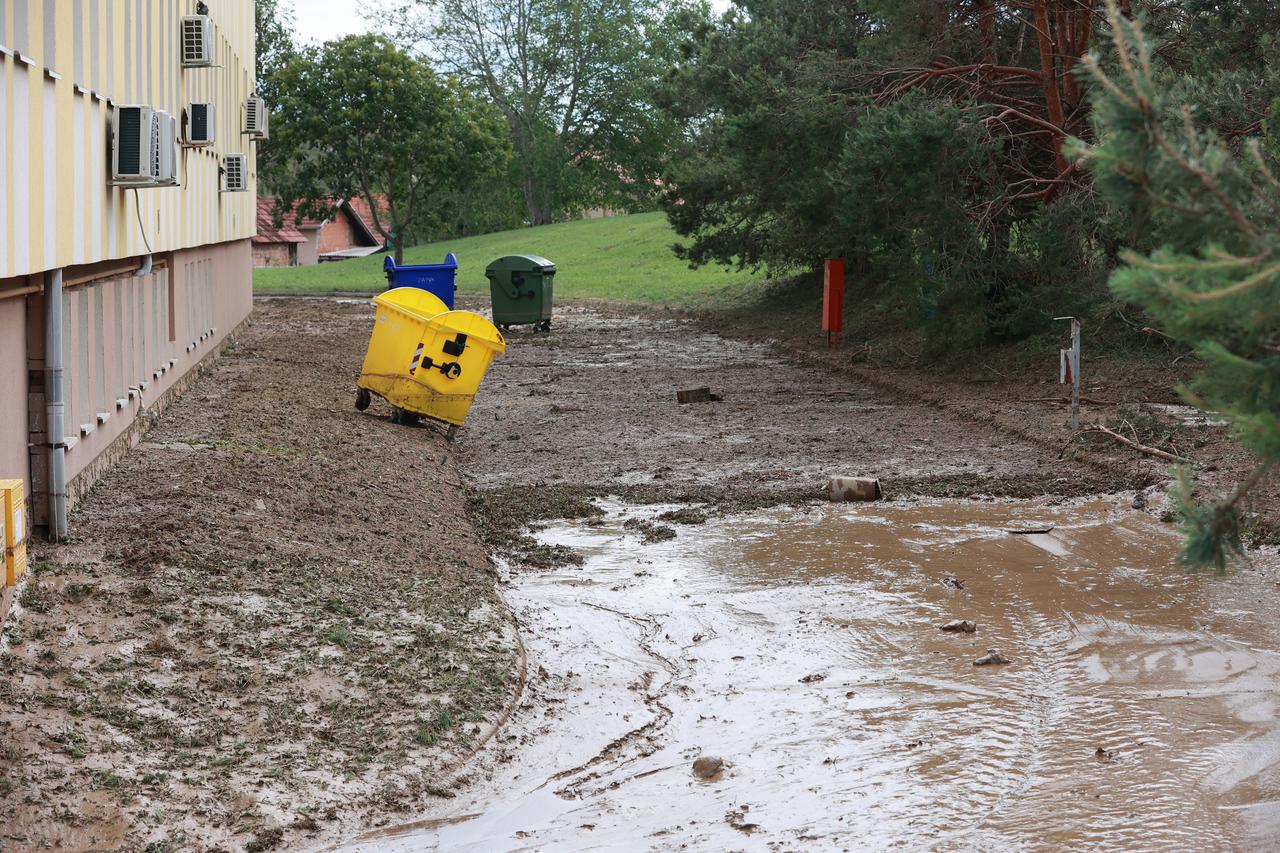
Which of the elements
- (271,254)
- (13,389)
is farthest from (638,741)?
(271,254)

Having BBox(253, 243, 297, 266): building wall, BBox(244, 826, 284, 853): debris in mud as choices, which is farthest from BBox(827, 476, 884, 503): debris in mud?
BBox(253, 243, 297, 266): building wall

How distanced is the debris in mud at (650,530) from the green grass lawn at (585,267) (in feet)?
82.7

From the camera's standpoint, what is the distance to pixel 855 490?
11.2 metres

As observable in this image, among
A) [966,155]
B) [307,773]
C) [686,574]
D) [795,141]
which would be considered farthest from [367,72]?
[307,773]

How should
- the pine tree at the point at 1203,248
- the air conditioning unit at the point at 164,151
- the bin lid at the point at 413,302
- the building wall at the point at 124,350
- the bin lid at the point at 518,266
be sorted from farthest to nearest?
the bin lid at the point at 518,266, the bin lid at the point at 413,302, the air conditioning unit at the point at 164,151, the building wall at the point at 124,350, the pine tree at the point at 1203,248

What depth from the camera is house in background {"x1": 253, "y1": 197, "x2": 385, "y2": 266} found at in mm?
64562

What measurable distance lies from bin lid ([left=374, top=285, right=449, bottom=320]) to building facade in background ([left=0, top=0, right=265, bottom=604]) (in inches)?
84.2

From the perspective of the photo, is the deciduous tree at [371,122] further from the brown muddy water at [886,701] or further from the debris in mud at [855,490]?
the brown muddy water at [886,701]

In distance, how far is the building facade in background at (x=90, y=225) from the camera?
802 cm

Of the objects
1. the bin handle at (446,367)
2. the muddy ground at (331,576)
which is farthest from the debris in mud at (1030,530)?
the bin handle at (446,367)

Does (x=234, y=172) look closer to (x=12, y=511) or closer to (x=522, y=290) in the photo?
(x=522, y=290)

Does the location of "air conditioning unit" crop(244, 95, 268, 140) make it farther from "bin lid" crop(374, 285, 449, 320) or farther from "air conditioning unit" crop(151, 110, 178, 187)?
"air conditioning unit" crop(151, 110, 178, 187)

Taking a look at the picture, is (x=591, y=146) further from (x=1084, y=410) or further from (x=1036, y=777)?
(x=1036, y=777)

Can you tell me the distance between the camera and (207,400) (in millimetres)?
14922
